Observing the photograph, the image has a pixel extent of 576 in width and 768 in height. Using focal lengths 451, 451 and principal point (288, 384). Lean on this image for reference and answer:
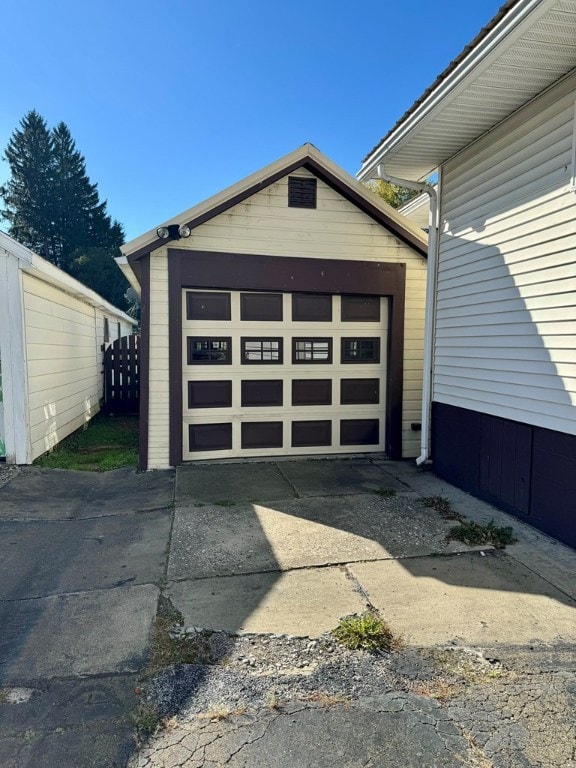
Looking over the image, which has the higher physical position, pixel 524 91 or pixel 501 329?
pixel 524 91

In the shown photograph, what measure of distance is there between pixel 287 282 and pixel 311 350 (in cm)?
102

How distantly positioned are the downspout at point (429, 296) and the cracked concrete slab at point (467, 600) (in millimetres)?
2494

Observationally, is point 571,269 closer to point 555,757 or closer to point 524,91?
point 524,91

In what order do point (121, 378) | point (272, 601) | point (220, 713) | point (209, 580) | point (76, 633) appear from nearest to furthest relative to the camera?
point (220, 713), point (76, 633), point (272, 601), point (209, 580), point (121, 378)

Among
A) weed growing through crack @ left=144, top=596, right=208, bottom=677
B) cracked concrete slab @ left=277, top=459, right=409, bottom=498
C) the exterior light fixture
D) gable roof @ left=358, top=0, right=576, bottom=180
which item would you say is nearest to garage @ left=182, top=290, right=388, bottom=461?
cracked concrete slab @ left=277, top=459, right=409, bottom=498

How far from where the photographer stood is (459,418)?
17.3ft

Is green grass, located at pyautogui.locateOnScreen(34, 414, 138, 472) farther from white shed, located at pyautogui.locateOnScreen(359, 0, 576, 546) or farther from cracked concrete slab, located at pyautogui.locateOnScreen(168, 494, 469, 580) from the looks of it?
white shed, located at pyautogui.locateOnScreen(359, 0, 576, 546)

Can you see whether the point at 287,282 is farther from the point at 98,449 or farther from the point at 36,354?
the point at 98,449

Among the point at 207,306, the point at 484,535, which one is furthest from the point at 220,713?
the point at 207,306

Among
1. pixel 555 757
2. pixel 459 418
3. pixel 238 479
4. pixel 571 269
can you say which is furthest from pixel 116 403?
pixel 555 757

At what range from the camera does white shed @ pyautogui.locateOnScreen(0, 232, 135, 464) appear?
5.78 meters

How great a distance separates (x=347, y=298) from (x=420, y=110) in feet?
8.78

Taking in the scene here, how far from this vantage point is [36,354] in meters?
6.37

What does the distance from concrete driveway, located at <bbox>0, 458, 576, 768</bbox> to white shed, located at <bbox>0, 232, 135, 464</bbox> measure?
1.07m
